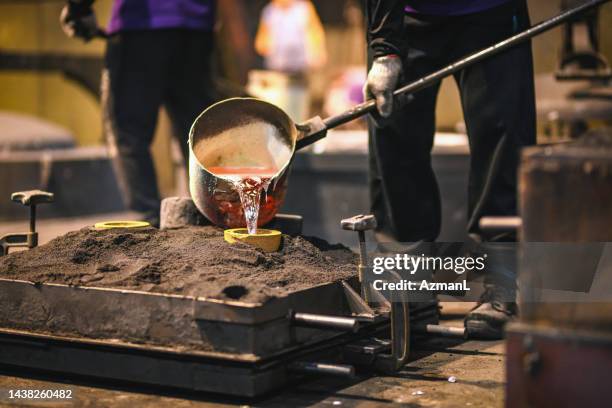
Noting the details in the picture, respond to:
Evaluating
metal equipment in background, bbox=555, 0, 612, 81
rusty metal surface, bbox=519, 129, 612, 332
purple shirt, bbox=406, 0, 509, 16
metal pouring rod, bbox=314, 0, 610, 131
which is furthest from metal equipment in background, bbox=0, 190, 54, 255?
metal equipment in background, bbox=555, 0, 612, 81

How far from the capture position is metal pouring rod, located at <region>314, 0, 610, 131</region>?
3363 mm

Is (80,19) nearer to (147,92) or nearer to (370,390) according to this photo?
(147,92)

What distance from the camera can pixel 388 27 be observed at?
143 inches

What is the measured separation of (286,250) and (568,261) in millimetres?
1272

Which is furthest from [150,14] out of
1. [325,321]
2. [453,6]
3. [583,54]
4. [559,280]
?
[559,280]

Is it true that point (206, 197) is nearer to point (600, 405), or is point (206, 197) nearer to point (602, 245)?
point (602, 245)

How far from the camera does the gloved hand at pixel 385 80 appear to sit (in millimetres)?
3619

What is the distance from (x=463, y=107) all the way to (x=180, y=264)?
1.28m

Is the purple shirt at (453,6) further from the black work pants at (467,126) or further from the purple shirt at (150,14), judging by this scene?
the purple shirt at (150,14)

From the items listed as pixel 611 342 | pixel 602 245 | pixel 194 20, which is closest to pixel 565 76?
pixel 194 20

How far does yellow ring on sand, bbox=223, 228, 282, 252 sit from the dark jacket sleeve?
84 centimetres

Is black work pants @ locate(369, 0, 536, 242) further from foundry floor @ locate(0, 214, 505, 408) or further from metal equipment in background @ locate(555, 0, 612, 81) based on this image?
metal equipment in background @ locate(555, 0, 612, 81)

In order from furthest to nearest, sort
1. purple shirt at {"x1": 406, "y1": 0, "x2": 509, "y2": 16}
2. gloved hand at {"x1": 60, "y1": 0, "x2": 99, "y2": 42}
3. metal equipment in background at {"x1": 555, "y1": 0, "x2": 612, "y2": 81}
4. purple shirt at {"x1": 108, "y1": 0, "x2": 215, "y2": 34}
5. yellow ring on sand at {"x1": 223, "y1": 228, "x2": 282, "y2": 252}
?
1. metal equipment in background at {"x1": 555, "y1": 0, "x2": 612, "y2": 81}
2. gloved hand at {"x1": 60, "y1": 0, "x2": 99, "y2": 42}
3. purple shirt at {"x1": 108, "y1": 0, "x2": 215, "y2": 34}
4. purple shirt at {"x1": 406, "y1": 0, "x2": 509, "y2": 16}
5. yellow ring on sand at {"x1": 223, "y1": 228, "x2": 282, "y2": 252}

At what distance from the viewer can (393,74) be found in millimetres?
3621
